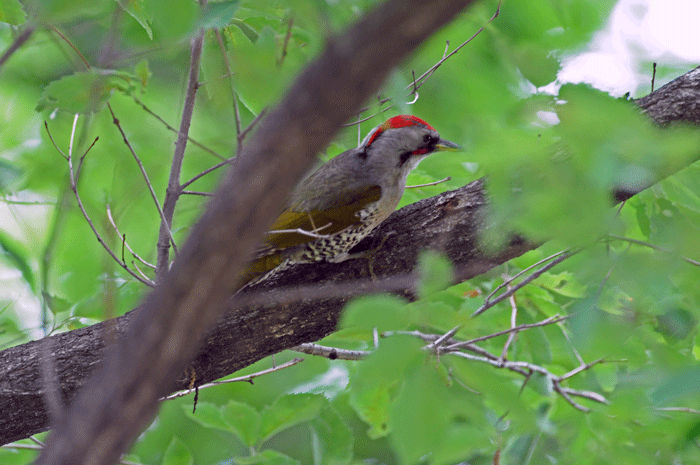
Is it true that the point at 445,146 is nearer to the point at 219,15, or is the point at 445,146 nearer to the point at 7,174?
the point at 219,15

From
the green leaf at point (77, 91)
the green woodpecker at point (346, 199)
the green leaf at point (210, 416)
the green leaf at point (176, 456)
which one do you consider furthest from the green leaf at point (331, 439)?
the green leaf at point (77, 91)

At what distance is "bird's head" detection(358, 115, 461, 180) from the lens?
243 cm

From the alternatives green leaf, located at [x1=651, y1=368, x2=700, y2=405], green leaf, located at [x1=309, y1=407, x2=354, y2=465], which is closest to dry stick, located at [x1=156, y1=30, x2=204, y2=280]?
green leaf, located at [x1=309, y1=407, x2=354, y2=465]

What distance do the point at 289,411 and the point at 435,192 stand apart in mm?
1421

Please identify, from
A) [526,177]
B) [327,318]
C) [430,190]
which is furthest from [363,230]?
[526,177]

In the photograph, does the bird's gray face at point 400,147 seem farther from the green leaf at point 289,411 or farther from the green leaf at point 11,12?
the green leaf at point 11,12

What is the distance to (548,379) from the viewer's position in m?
2.70

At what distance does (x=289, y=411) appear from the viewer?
2.44 meters

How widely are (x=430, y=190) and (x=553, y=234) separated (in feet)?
6.22

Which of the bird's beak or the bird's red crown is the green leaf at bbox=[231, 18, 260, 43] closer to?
the bird's red crown

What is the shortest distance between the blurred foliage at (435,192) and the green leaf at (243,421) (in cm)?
1

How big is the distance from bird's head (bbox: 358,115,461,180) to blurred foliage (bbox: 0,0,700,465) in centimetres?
13

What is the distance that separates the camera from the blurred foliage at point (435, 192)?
3.69ft

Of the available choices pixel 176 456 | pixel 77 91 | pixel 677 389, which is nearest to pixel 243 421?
pixel 176 456
